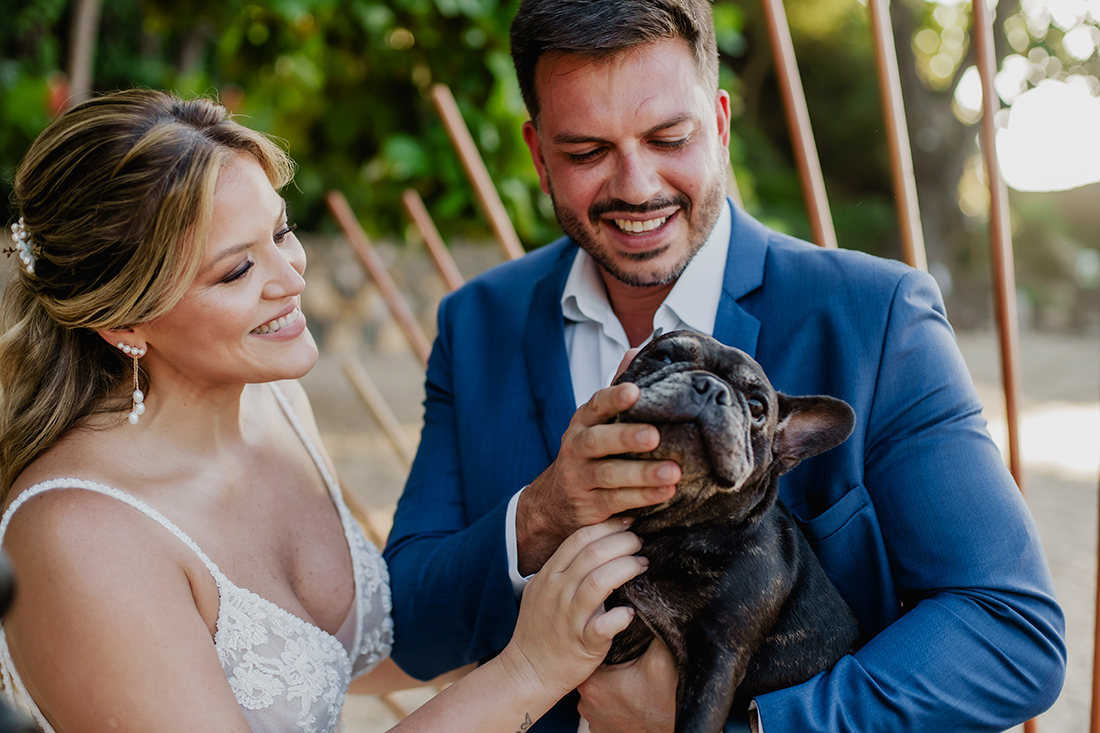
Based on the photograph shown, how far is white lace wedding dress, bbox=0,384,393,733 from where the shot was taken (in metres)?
2.21

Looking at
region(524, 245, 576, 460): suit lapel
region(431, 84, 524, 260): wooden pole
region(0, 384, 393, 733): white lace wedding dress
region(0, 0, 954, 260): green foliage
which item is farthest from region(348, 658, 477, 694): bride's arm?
region(0, 0, 954, 260): green foliage

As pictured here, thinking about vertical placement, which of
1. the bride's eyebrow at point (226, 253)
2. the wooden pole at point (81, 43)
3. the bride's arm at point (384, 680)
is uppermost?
the wooden pole at point (81, 43)

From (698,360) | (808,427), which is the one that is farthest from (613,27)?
(808,427)

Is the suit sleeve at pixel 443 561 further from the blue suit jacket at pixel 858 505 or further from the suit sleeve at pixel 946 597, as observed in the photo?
the suit sleeve at pixel 946 597

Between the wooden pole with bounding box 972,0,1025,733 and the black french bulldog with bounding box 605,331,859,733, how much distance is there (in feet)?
2.75

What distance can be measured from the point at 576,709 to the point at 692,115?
182 centimetres

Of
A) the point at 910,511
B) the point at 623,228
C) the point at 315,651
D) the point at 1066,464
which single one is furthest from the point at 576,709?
the point at 1066,464

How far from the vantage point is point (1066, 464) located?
1085 cm

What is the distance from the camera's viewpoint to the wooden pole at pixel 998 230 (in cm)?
246

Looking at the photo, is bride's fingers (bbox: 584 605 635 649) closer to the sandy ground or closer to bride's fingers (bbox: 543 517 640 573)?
bride's fingers (bbox: 543 517 640 573)

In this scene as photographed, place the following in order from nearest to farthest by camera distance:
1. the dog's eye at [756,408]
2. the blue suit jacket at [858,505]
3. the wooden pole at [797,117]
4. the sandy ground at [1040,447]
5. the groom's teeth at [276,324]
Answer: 1. the blue suit jacket at [858,505]
2. the dog's eye at [756,408]
3. the groom's teeth at [276,324]
4. the wooden pole at [797,117]
5. the sandy ground at [1040,447]

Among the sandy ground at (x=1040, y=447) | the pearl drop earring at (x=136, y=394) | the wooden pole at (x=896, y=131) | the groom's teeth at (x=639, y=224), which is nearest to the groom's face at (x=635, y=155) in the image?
the groom's teeth at (x=639, y=224)

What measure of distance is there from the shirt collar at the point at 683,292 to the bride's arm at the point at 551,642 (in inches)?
29.4

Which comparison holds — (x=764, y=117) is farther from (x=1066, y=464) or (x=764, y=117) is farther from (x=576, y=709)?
(x=576, y=709)
